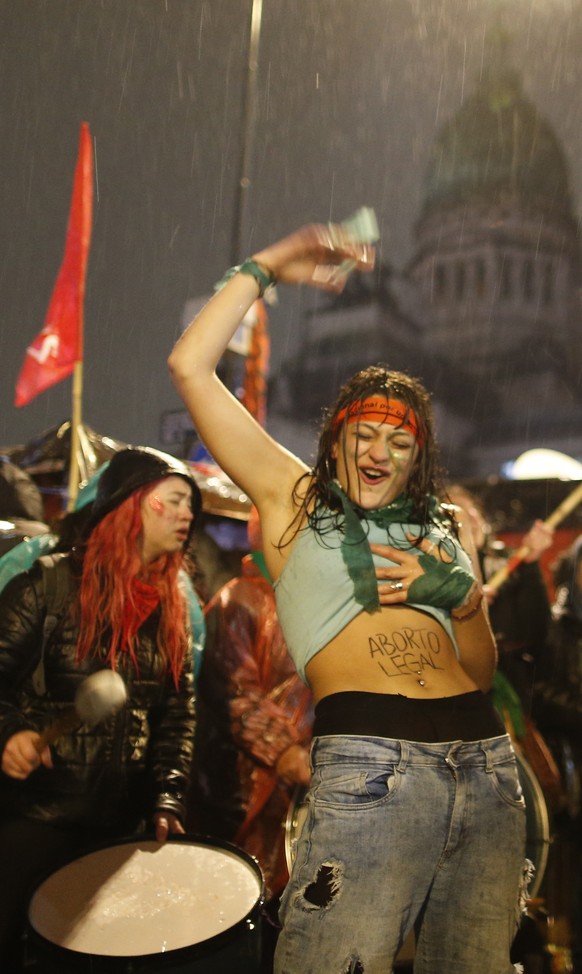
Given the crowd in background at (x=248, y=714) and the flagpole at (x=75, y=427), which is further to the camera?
the flagpole at (x=75, y=427)

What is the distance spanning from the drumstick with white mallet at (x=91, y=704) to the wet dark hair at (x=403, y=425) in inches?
33.9

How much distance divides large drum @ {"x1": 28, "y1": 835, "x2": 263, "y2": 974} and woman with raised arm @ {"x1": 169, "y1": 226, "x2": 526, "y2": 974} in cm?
36

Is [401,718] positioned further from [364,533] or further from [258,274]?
[258,274]

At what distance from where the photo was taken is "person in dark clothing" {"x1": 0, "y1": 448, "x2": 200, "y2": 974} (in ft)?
8.07

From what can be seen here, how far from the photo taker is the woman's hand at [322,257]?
82.3 inches

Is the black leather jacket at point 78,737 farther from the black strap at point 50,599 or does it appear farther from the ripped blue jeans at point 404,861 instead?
the ripped blue jeans at point 404,861

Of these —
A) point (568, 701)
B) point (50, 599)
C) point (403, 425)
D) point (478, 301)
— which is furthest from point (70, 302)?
point (478, 301)

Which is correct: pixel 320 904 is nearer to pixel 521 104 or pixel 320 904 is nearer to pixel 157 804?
pixel 157 804

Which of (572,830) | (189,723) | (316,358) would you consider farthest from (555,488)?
(316,358)

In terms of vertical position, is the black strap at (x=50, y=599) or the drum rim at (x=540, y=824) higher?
the black strap at (x=50, y=599)

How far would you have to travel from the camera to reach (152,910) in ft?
6.82

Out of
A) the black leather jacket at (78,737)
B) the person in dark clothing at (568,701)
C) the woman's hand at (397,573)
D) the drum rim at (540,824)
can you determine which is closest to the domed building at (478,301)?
the person in dark clothing at (568,701)

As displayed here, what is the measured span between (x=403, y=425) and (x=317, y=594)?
0.53m

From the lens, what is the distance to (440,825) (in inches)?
64.6
